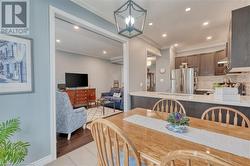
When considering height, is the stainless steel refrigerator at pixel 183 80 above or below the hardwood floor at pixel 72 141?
above

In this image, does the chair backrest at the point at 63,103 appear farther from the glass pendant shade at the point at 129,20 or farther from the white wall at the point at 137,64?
the glass pendant shade at the point at 129,20

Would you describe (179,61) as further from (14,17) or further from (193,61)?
(14,17)

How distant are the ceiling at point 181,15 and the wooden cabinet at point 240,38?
0.61 m

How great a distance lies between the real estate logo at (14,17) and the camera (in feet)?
5.37

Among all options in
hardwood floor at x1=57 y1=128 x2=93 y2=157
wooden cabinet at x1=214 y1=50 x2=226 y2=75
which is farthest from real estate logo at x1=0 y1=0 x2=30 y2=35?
wooden cabinet at x1=214 y1=50 x2=226 y2=75

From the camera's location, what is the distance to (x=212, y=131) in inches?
49.7

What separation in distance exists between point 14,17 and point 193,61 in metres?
5.72

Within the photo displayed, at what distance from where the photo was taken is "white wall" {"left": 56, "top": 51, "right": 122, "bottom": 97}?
→ 6.17m

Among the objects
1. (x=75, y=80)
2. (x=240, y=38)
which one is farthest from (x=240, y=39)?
(x=75, y=80)

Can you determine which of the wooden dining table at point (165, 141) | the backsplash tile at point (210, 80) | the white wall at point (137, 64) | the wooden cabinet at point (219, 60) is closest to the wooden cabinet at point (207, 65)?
the wooden cabinet at point (219, 60)

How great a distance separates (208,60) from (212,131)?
15.6ft

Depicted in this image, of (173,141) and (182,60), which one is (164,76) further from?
(173,141)

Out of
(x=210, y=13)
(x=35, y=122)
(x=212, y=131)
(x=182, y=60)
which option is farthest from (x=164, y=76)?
(x=35, y=122)

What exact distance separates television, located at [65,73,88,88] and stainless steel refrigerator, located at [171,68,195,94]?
4.33 metres
